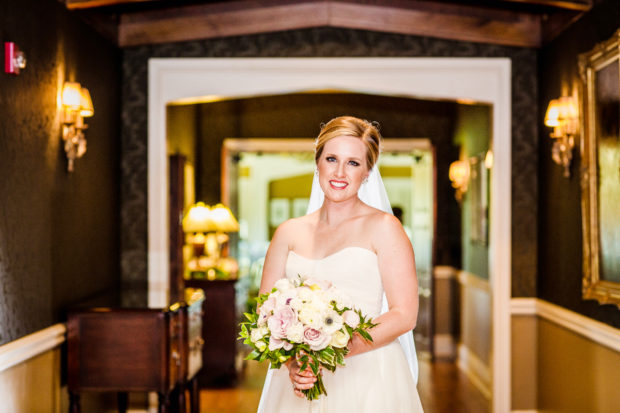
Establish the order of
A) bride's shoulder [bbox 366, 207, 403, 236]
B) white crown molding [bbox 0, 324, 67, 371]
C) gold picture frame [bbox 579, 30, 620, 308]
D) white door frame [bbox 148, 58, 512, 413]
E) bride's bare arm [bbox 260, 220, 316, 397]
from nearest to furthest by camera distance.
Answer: bride's shoulder [bbox 366, 207, 403, 236]
bride's bare arm [bbox 260, 220, 316, 397]
white crown molding [bbox 0, 324, 67, 371]
gold picture frame [bbox 579, 30, 620, 308]
white door frame [bbox 148, 58, 512, 413]

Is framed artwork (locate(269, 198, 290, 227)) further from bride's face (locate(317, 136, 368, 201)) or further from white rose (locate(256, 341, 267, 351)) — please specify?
white rose (locate(256, 341, 267, 351))

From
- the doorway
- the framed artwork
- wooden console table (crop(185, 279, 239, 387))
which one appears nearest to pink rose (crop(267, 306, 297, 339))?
Result: the doorway

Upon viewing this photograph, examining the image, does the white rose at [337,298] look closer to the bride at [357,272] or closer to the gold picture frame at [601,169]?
the bride at [357,272]

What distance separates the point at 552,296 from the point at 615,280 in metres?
1.20

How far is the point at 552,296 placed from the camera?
486cm

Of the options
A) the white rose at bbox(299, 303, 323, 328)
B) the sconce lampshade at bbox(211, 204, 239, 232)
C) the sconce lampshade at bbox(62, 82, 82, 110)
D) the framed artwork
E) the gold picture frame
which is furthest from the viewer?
the framed artwork

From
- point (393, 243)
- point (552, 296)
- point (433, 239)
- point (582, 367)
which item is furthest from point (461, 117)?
point (393, 243)

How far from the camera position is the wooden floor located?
5746mm

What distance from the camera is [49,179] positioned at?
387 cm

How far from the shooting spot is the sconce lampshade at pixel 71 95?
13.2 ft

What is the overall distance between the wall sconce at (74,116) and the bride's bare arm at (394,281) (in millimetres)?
2257

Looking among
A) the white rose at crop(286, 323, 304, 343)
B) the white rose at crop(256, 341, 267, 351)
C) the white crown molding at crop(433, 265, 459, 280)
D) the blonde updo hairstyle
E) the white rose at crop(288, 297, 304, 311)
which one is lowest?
the white crown molding at crop(433, 265, 459, 280)

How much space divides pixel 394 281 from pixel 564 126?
2505mm

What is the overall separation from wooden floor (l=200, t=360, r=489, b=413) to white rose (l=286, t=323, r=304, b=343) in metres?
3.77
